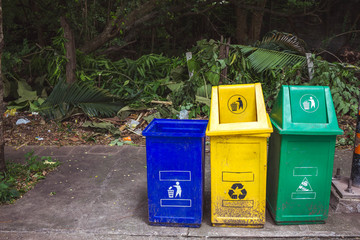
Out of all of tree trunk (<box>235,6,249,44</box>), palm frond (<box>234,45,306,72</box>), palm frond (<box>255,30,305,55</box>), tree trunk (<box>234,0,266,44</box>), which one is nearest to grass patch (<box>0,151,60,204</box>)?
palm frond (<box>234,45,306,72</box>)

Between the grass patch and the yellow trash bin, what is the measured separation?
2.43 meters

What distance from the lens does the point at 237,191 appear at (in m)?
3.24

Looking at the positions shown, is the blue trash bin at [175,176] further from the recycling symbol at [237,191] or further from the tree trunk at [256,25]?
the tree trunk at [256,25]

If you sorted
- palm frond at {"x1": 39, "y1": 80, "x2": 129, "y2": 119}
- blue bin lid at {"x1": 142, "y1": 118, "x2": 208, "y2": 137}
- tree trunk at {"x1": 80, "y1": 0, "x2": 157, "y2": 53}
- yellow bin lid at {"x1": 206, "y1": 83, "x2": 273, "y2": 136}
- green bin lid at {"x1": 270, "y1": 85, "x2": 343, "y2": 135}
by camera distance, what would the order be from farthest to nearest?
tree trunk at {"x1": 80, "y1": 0, "x2": 157, "y2": 53}
palm frond at {"x1": 39, "y1": 80, "x2": 129, "y2": 119}
blue bin lid at {"x1": 142, "y1": 118, "x2": 208, "y2": 137}
yellow bin lid at {"x1": 206, "y1": 83, "x2": 273, "y2": 136}
green bin lid at {"x1": 270, "y1": 85, "x2": 343, "y2": 135}

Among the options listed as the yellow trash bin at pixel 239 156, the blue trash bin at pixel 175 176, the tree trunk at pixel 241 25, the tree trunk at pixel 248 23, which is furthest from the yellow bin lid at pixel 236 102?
the tree trunk at pixel 241 25

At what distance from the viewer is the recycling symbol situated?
10.6ft

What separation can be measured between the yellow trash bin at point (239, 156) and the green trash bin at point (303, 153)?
20cm

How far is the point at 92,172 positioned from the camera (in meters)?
4.73

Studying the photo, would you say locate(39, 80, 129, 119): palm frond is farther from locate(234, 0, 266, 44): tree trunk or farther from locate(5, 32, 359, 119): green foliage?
locate(234, 0, 266, 44): tree trunk

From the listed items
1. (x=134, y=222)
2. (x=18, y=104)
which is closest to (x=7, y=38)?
(x=18, y=104)

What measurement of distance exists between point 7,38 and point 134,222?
740cm

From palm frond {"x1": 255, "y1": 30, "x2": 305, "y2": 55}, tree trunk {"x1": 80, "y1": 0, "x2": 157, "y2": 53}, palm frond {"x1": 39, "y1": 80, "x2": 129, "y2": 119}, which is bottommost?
palm frond {"x1": 39, "y1": 80, "x2": 129, "y2": 119}

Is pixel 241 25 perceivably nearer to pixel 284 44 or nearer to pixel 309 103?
pixel 284 44

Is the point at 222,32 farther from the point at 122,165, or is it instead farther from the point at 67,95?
the point at 122,165
